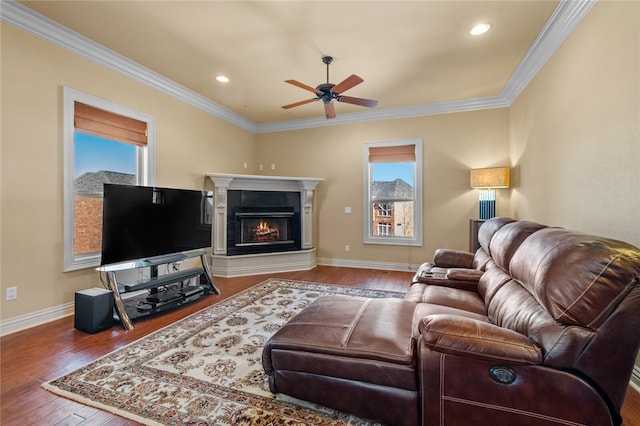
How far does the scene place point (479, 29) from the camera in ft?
9.47

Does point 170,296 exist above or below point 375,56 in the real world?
below

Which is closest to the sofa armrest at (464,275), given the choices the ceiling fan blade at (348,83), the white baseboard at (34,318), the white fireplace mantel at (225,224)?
the ceiling fan blade at (348,83)

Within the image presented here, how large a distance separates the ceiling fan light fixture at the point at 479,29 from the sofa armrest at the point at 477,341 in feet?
9.69

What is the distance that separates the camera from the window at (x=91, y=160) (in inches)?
119

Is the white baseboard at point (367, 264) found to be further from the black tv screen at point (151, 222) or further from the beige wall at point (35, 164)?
the beige wall at point (35, 164)

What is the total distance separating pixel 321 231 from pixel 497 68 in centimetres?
384

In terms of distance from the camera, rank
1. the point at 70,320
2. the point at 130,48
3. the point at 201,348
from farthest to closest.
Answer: the point at 130,48 < the point at 70,320 < the point at 201,348

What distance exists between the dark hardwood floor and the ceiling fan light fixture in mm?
3202

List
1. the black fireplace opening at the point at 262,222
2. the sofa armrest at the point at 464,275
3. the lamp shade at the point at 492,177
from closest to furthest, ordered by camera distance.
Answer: the sofa armrest at the point at 464,275
the lamp shade at the point at 492,177
the black fireplace opening at the point at 262,222

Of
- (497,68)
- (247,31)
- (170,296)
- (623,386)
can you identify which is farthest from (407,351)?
(497,68)

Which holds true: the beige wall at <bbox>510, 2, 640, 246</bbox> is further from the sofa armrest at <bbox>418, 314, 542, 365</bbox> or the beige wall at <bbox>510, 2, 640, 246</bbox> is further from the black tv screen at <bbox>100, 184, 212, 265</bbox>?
the black tv screen at <bbox>100, 184, 212, 265</bbox>

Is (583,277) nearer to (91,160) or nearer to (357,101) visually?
(357,101)

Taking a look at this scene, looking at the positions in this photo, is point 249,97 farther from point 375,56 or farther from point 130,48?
point 375,56

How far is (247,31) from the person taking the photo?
293 cm
